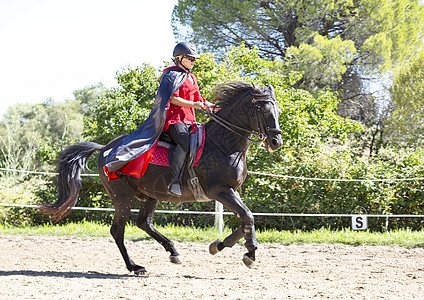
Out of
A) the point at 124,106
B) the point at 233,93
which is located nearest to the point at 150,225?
the point at 233,93

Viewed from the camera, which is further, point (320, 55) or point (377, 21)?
point (377, 21)

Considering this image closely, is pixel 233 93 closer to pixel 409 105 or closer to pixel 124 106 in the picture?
pixel 124 106

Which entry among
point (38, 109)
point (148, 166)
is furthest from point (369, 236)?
point (38, 109)

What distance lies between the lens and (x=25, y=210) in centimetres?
981

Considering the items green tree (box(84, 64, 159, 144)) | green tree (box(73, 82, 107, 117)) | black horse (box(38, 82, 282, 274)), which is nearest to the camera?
black horse (box(38, 82, 282, 274))

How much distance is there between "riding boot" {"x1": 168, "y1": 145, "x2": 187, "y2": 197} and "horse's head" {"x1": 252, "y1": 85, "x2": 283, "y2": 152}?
0.84m

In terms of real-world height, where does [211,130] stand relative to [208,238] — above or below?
above

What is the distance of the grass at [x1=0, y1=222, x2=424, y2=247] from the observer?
7.54 meters

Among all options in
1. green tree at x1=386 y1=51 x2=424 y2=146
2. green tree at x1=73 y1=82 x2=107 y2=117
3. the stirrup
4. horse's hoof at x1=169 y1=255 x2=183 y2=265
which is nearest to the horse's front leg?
the stirrup

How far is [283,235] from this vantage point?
8.09 meters

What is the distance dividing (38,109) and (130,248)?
26435 mm

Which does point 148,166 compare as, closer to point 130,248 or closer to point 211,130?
point 211,130

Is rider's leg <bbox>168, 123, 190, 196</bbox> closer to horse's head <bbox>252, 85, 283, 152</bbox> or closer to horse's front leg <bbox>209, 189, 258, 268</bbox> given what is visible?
horse's front leg <bbox>209, 189, 258, 268</bbox>

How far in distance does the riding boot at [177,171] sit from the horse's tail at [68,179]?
1547 mm
